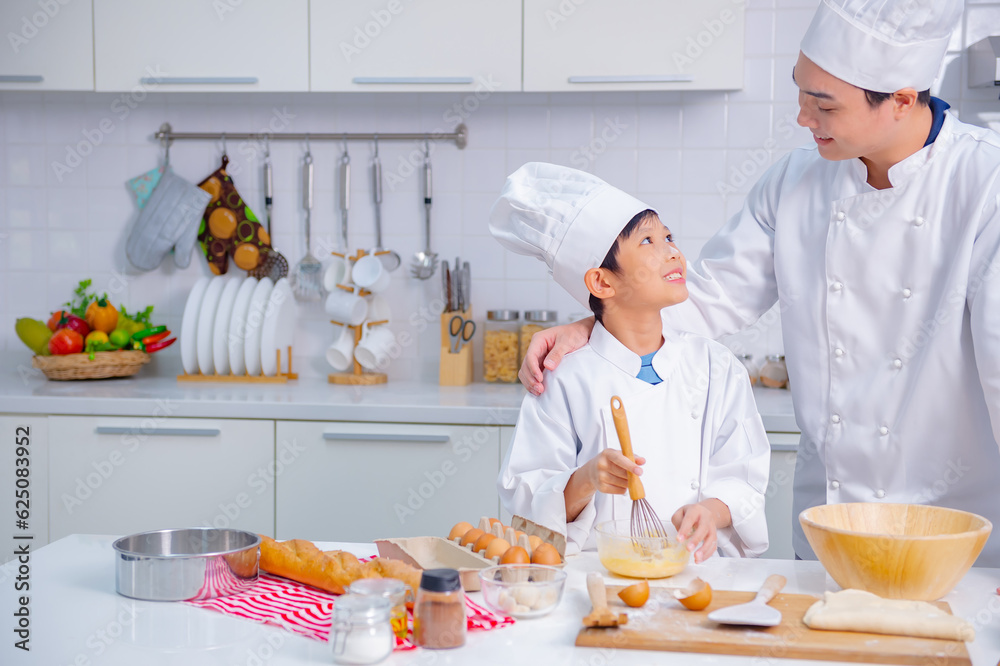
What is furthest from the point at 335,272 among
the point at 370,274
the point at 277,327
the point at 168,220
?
the point at 168,220

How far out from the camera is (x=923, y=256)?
1.41 meters

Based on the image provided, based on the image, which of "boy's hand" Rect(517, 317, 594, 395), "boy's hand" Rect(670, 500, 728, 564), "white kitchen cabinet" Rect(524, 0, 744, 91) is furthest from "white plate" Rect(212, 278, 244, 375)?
"boy's hand" Rect(670, 500, 728, 564)

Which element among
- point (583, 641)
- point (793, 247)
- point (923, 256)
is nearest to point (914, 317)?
point (923, 256)

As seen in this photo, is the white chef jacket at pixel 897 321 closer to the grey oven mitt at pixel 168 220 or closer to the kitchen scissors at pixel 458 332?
the kitchen scissors at pixel 458 332

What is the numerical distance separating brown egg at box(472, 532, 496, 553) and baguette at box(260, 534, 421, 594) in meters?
0.10

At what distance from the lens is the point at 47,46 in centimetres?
256

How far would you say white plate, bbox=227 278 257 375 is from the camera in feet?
8.89

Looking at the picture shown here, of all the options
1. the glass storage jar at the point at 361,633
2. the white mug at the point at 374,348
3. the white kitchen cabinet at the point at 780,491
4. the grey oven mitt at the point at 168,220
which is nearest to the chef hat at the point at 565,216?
the glass storage jar at the point at 361,633

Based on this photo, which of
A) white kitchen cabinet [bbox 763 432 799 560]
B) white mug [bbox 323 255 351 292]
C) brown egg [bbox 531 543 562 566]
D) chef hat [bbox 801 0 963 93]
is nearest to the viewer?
brown egg [bbox 531 543 562 566]

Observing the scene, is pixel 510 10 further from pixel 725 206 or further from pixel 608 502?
pixel 608 502

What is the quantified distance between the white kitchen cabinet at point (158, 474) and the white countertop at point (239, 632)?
118 cm

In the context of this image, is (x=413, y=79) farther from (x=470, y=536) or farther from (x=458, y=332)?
(x=470, y=536)

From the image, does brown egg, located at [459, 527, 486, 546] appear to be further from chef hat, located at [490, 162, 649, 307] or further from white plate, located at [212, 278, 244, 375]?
white plate, located at [212, 278, 244, 375]

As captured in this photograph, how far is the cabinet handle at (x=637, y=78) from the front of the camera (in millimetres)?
2396
